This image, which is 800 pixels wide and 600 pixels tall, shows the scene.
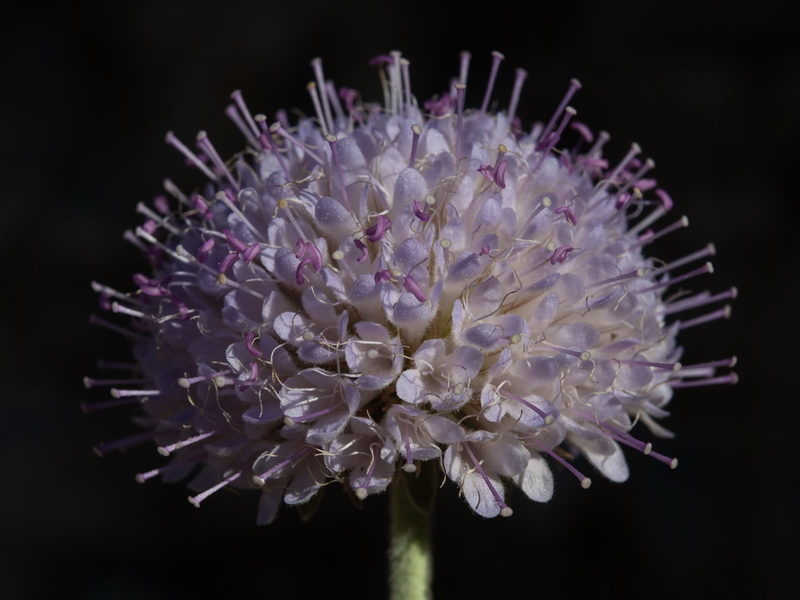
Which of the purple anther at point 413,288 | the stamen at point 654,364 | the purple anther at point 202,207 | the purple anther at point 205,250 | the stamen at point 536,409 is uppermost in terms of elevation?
the purple anther at point 202,207

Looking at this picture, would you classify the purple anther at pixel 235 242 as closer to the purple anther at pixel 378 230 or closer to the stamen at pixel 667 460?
the purple anther at pixel 378 230

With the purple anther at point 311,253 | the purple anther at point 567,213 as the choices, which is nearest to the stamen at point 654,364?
the purple anther at point 567,213

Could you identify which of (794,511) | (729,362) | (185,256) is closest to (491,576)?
(794,511)

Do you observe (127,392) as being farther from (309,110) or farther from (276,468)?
(309,110)

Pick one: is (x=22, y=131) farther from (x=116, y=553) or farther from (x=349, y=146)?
(x=349, y=146)

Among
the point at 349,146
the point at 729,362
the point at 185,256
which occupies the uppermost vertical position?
the point at 349,146

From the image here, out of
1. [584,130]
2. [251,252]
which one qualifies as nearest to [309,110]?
[584,130]
